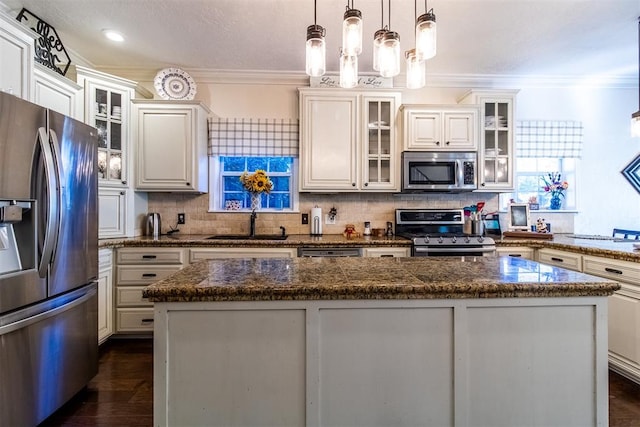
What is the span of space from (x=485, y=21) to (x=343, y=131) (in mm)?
1472

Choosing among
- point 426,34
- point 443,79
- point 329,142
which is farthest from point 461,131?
point 426,34

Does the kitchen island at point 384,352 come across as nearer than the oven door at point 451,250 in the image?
Yes

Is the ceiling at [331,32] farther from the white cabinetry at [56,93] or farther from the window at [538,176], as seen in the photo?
the window at [538,176]

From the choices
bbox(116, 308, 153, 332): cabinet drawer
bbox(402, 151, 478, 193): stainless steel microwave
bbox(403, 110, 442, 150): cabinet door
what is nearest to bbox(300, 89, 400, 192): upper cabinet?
bbox(403, 110, 442, 150): cabinet door

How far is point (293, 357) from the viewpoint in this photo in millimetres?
1271

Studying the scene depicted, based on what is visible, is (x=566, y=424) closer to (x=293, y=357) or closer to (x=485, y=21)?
(x=293, y=357)

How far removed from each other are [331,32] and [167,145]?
1.88 metres

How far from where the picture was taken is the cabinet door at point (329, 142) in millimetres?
3287

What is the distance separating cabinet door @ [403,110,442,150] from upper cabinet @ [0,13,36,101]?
2979 mm

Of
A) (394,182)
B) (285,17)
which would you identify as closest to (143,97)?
(285,17)

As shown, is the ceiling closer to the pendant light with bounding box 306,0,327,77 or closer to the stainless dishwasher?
the pendant light with bounding box 306,0,327,77

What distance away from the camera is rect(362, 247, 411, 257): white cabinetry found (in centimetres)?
300

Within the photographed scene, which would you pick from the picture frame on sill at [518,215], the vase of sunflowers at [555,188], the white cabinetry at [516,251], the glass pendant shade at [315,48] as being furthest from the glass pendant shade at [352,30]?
the vase of sunflowers at [555,188]

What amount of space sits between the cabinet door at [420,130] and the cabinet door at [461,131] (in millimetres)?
102
